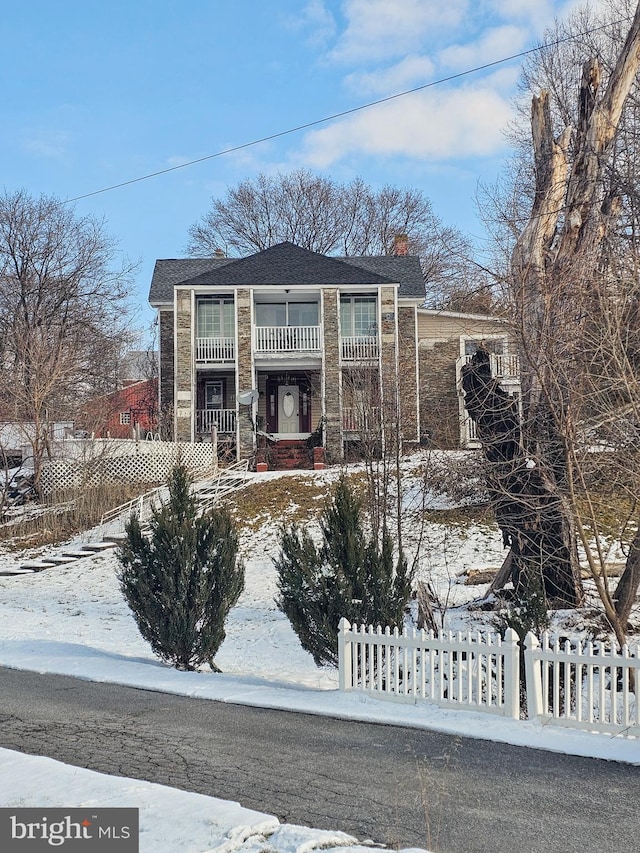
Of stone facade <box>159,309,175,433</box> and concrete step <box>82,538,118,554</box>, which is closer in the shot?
concrete step <box>82,538,118,554</box>

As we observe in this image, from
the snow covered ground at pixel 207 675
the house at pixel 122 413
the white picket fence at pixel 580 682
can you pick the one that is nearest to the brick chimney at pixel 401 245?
the house at pixel 122 413

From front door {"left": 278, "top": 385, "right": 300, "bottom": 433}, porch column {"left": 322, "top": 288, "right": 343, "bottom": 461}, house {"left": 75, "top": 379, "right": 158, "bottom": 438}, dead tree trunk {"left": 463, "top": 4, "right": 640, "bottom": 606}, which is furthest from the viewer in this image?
front door {"left": 278, "top": 385, "right": 300, "bottom": 433}

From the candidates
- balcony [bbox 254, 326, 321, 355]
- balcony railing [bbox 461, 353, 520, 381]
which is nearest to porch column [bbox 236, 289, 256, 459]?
balcony [bbox 254, 326, 321, 355]

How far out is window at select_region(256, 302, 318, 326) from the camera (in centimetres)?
3156

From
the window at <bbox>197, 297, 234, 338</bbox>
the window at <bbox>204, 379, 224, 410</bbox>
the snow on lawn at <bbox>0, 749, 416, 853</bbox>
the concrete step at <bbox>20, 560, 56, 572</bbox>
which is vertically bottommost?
the concrete step at <bbox>20, 560, 56, 572</bbox>

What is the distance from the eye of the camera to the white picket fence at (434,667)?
25.9 feet

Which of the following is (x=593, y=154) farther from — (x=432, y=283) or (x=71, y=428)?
(x=432, y=283)

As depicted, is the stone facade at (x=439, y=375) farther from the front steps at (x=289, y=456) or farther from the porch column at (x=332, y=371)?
the front steps at (x=289, y=456)

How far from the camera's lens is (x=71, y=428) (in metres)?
25.8

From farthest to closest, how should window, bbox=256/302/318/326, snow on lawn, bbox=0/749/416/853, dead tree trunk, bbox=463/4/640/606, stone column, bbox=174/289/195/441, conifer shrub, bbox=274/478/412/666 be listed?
window, bbox=256/302/318/326 → stone column, bbox=174/289/195/441 → conifer shrub, bbox=274/478/412/666 → dead tree trunk, bbox=463/4/640/606 → snow on lawn, bbox=0/749/416/853

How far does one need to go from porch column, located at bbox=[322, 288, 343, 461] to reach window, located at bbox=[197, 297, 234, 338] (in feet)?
11.5

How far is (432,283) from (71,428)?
22.1 m

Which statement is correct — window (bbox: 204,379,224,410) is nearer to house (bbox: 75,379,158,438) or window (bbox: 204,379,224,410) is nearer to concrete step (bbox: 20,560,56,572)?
house (bbox: 75,379,158,438)

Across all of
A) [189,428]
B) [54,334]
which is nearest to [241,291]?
[189,428]
